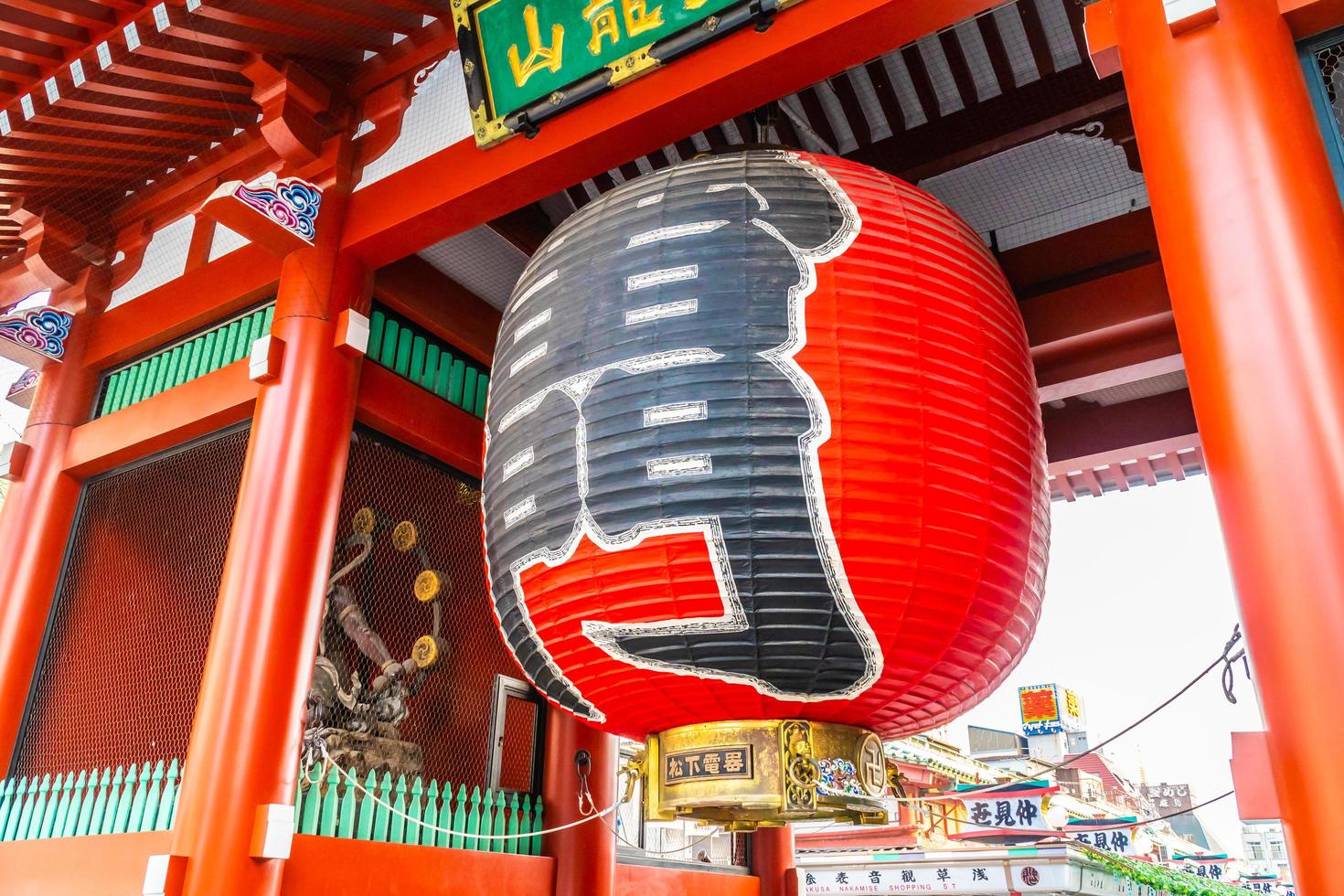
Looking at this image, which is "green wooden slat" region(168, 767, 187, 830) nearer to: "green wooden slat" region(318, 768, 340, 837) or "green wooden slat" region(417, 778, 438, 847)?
"green wooden slat" region(318, 768, 340, 837)

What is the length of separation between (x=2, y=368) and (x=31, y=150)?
3.02m

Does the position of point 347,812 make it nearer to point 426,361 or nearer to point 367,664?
point 367,664

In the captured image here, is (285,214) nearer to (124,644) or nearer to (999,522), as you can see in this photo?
(124,644)

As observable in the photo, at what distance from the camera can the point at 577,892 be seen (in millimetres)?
4648

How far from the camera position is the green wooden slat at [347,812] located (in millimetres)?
3936

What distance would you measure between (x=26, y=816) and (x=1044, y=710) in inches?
800

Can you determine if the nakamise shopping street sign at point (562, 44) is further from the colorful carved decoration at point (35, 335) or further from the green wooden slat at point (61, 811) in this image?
the green wooden slat at point (61, 811)

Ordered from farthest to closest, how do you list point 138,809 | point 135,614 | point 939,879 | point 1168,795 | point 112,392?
point 1168,795
point 939,879
point 112,392
point 135,614
point 138,809

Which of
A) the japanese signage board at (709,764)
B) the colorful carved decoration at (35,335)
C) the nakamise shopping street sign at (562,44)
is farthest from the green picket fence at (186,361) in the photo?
the japanese signage board at (709,764)

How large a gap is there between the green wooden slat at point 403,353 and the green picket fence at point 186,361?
0.60 meters

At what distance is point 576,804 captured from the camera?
4.92 m

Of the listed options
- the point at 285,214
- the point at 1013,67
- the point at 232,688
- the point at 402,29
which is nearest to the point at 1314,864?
the point at 232,688

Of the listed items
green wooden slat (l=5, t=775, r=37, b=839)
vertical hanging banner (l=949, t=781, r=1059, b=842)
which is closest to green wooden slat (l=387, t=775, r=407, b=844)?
green wooden slat (l=5, t=775, r=37, b=839)

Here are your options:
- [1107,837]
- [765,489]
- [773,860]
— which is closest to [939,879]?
[1107,837]
